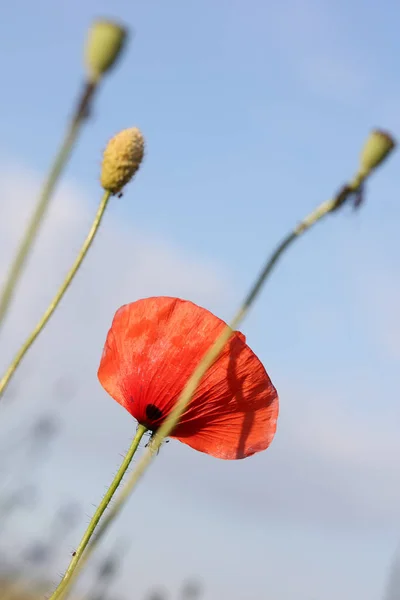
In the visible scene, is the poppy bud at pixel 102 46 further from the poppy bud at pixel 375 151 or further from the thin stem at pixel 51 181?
the poppy bud at pixel 375 151

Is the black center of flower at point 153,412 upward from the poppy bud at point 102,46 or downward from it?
downward

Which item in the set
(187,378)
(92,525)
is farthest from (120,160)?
(187,378)

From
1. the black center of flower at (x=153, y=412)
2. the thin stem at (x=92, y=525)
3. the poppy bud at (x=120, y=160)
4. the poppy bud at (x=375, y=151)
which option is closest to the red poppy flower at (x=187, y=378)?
the black center of flower at (x=153, y=412)

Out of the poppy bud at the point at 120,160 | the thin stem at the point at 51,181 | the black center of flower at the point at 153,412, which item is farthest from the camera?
the black center of flower at the point at 153,412

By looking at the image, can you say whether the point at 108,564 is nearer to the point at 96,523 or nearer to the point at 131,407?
the point at 131,407

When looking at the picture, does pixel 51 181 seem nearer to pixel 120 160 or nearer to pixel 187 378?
pixel 120 160

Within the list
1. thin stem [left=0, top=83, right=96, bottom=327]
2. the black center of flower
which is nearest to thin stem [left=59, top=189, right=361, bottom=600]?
thin stem [left=0, top=83, right=96, bottom=327]
